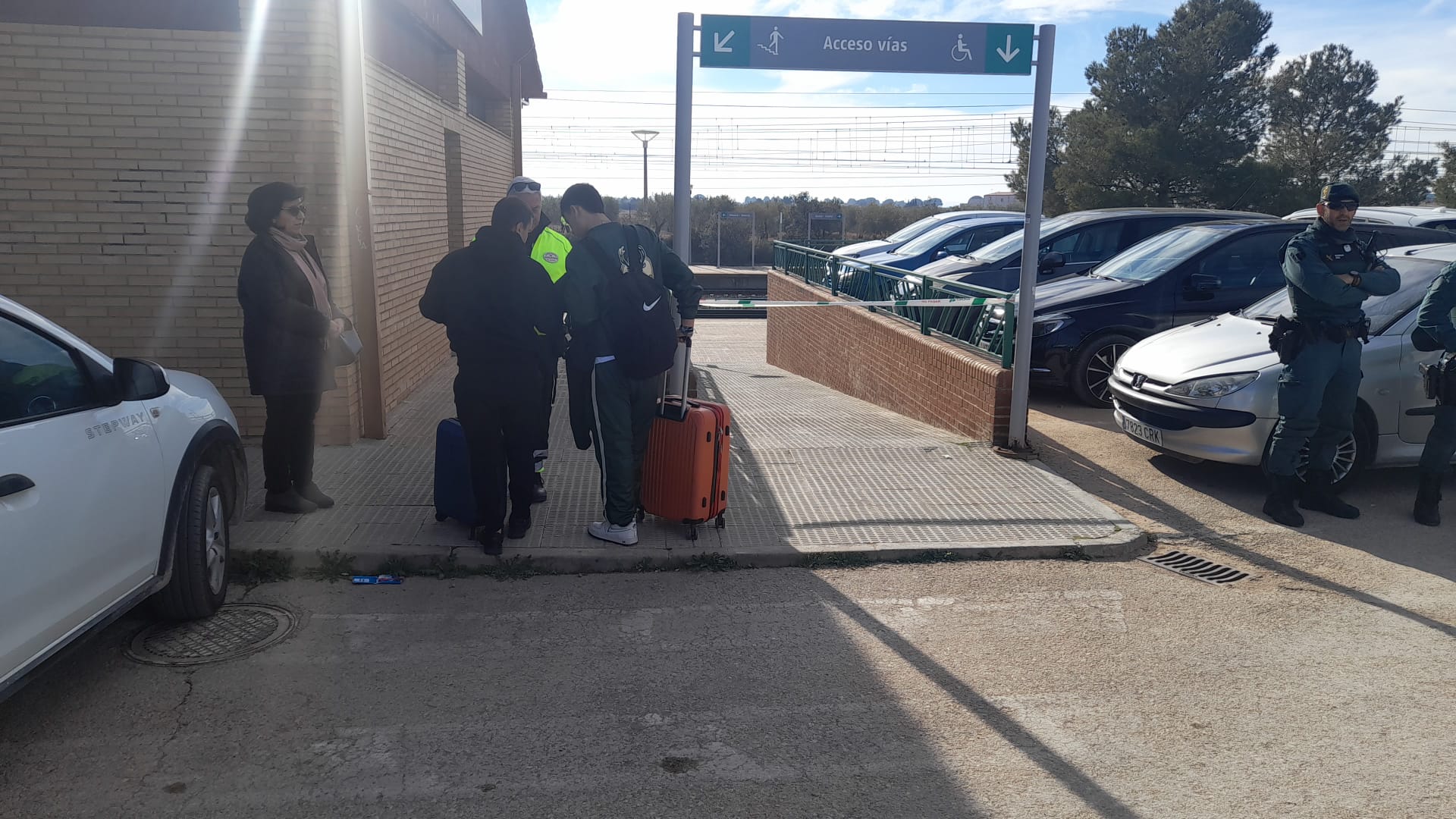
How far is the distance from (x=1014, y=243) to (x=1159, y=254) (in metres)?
3.38

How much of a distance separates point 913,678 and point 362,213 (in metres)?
5.28

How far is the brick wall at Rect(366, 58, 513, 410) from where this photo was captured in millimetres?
8336

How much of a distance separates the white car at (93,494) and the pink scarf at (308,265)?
1.09 metres

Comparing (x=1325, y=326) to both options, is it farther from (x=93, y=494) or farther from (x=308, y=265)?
(x=93, y=494)

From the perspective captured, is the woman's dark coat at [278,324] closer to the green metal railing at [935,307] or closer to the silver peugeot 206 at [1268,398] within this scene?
the green metal railing at [935,307]

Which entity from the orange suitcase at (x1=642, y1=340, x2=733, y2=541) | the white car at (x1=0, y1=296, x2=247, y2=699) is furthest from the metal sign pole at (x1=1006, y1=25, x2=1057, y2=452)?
the white car at (x1=0, y1=296, x2=247, y2=699)

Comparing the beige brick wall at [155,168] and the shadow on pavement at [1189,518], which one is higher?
the beige brick wall at [155,168]

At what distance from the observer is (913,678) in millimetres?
4234

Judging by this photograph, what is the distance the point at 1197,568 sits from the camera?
5602 millimetres

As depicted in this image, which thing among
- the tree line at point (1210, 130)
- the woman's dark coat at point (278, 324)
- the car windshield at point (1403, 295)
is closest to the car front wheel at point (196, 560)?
the woman's dark coat at point (278, 324)

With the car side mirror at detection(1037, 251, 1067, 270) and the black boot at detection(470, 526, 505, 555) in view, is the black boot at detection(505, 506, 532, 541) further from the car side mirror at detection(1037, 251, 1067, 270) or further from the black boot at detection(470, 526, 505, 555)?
the car side mirror at detection(1037, 251, 1067, 270)

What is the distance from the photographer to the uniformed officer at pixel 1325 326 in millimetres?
5961

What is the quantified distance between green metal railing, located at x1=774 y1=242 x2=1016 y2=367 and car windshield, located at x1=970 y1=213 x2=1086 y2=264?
160 cm

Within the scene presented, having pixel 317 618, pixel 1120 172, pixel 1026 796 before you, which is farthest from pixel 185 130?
pixel 1120 172
